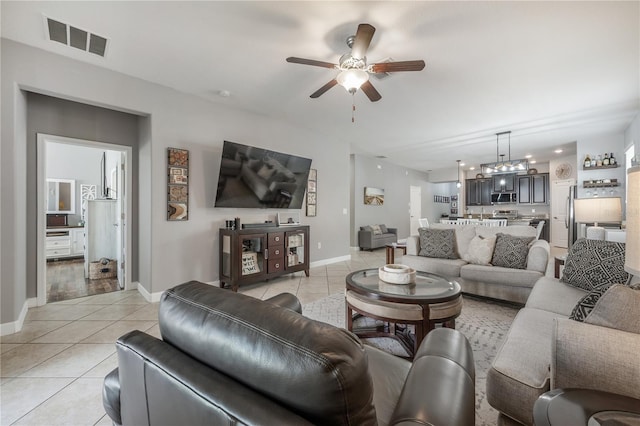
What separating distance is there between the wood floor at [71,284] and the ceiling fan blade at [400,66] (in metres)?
4.25

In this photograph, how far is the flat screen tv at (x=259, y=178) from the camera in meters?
3.75

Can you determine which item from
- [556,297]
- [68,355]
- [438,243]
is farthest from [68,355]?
[438,243]

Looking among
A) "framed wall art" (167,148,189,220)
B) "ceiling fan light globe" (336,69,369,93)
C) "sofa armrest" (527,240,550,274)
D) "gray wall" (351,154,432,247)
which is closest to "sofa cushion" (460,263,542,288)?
"sofa armrest" (527,240,550,274)

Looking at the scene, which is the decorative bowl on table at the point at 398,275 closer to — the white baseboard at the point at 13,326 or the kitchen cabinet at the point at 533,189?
the white baseboard at the point at 13,326

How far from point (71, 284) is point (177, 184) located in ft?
7.55

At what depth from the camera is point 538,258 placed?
3.04 m

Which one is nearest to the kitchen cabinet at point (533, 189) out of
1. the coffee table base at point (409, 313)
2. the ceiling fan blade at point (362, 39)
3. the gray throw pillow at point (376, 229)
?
the gray throw pillow at point (376, 229)

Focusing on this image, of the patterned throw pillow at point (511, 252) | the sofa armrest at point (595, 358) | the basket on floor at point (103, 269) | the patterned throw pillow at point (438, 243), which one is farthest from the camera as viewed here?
the basket on floor at point (103, 269)

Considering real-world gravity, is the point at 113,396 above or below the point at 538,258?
below

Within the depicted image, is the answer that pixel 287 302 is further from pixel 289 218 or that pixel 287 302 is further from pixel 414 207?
pixel 414 207

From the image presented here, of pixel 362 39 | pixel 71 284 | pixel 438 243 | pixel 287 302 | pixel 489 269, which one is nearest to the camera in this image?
pixel 287 302

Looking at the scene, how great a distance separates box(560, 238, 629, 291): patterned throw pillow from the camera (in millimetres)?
2055

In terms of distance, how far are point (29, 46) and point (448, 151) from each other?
296 inches

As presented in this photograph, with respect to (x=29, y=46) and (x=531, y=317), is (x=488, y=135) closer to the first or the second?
(x=531, y=317)
